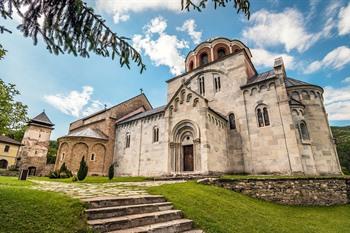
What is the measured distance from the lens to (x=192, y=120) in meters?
15.6

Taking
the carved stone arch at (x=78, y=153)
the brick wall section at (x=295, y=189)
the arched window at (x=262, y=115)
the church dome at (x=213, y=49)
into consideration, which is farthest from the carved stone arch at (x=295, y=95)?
the carved stone arch at (x=78, y=153)

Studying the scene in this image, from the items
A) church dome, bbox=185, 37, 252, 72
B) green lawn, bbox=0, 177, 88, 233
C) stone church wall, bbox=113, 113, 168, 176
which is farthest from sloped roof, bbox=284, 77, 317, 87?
green lawn, bbox=0, 177, 88, 233

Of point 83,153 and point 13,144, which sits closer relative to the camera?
point 83,153

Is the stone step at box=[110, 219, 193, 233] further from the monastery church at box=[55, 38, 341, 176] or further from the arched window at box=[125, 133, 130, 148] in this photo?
the arched window at box=[125, 133, 130, 148]

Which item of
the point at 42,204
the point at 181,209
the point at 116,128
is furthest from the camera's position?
the point at 116,128

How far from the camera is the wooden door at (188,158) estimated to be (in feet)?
51.8

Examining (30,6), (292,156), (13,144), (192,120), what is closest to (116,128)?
(192,120)

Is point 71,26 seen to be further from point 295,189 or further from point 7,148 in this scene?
point 7,148

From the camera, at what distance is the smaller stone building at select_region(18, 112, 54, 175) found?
2972cm

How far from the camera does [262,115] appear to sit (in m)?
16.2

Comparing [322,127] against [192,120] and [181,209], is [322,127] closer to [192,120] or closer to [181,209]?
[192,120]

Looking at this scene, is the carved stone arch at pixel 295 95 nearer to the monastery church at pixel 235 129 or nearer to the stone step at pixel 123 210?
the monastery church at pixel 235 129

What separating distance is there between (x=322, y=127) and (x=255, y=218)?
47.9 feet

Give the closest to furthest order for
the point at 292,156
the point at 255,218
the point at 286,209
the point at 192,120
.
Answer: the point at 255,218 → the point at 286,209 → the point at 292,156 → the point at 192,120
